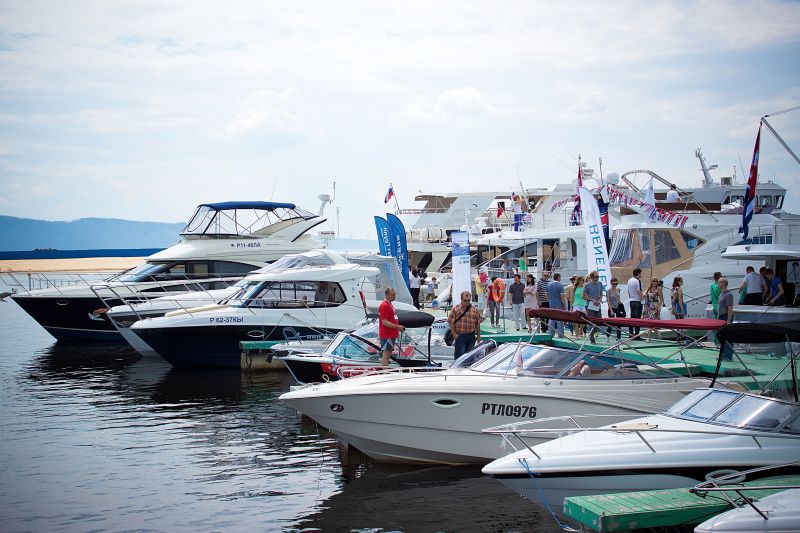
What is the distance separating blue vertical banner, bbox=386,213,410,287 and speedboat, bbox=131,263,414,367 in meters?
4.90

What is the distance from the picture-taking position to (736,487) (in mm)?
8180

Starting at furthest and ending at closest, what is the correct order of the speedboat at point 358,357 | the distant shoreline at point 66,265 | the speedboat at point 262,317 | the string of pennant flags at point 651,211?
the distant shoreline at point 66,265
the string of pennant flags at point 651,211
the speedboat at point 262,317
the speedboat at point 358,357

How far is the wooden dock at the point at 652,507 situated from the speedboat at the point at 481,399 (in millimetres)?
2680

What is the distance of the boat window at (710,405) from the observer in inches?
Answer: 376

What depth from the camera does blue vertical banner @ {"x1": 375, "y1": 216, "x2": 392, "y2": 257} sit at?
1118 inches

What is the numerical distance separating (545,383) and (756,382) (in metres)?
2.52

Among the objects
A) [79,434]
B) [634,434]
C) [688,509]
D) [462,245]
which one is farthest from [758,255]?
[79,434]

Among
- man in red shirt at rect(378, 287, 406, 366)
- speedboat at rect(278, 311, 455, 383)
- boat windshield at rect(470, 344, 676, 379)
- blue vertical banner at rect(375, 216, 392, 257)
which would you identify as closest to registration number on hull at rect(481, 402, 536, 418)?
boat windshield at rect(470, 344, 676, 379)

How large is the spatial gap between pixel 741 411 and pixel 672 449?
99cm

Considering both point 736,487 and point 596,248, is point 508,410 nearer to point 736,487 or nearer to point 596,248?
point 736,487

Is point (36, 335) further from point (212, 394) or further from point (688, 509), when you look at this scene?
point (688, 509)

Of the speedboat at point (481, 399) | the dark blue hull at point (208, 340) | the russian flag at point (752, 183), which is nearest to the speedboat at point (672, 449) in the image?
the speedboat at point (481, 399)

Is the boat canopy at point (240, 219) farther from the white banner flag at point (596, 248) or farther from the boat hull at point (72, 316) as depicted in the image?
the white banner flag at point (596, 248)

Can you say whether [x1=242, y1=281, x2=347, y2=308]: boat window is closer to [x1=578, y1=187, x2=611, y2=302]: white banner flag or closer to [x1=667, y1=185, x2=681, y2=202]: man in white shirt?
[x1=578, y1=187, x2=611, y2=302]: white banner flag
